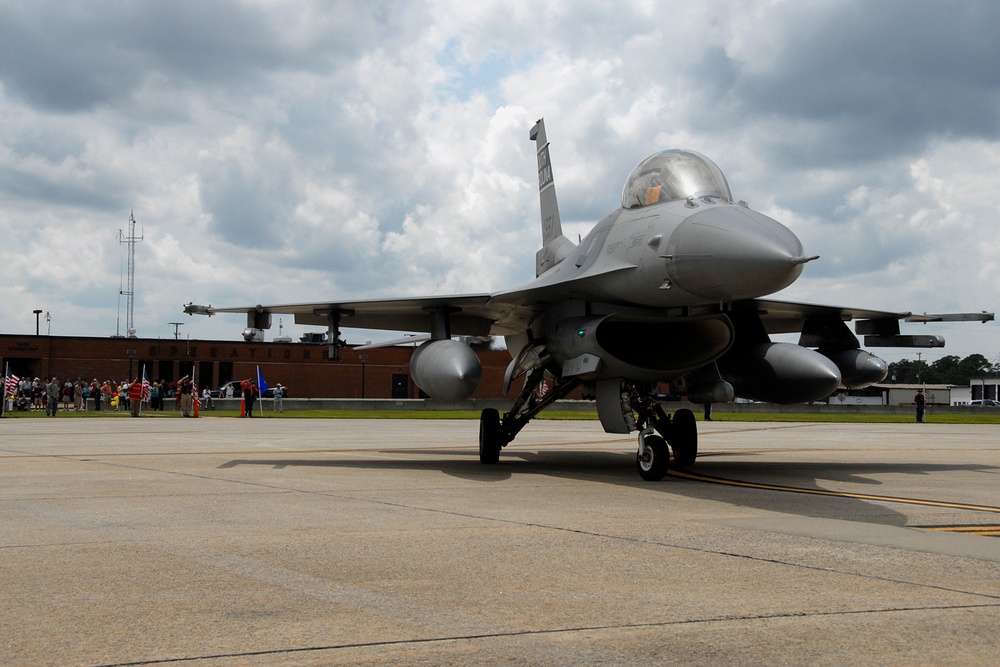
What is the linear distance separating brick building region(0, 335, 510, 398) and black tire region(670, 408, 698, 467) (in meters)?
45.4

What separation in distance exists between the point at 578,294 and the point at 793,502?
4360mm

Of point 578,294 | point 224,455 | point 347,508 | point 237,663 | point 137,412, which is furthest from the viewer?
point 137,412

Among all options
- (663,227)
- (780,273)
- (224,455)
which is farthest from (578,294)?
(224,455)

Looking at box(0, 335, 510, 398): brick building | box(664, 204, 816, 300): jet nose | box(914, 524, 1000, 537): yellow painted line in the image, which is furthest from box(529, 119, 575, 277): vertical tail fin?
box(0, 335, 510, 398): brick building

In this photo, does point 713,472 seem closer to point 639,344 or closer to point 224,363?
point 639,344

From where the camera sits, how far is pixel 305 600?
16.3 ft

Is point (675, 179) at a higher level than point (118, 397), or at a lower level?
higher

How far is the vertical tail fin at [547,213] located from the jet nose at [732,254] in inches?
237

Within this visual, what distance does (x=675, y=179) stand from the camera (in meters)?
11.5

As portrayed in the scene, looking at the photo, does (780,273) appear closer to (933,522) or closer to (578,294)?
(933,522)

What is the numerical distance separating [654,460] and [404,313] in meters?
6.11

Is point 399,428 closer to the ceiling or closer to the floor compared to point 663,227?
closer to the floor

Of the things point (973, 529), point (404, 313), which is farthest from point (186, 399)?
point (973, 529)

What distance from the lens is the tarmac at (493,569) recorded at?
4.12 meters
